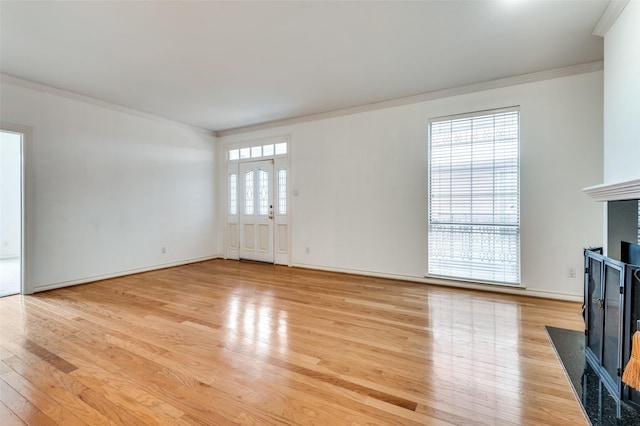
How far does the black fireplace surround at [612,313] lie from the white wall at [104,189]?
19.1 ft

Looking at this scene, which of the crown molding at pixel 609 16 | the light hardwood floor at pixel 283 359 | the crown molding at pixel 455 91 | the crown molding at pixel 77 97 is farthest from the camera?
the crown molding at pixel 77 97

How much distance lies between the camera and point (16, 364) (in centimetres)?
208

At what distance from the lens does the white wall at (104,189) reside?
12.8ft

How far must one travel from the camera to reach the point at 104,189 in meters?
4.58

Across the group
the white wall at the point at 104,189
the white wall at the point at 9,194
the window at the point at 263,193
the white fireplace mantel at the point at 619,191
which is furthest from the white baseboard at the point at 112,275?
the white fireplace mantel at the point at 619,191

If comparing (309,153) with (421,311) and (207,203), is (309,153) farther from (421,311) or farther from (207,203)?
(421,311)

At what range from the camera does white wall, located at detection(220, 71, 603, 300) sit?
11.3 feet

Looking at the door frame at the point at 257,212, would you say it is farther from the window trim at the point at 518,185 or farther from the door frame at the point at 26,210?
the door frame at the point at 26,210

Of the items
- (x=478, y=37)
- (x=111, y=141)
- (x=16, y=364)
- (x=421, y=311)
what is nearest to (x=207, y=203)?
(x=111, y=141)

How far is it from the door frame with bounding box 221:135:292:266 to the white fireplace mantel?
4.27 metres

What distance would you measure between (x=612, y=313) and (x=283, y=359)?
7.05 ft

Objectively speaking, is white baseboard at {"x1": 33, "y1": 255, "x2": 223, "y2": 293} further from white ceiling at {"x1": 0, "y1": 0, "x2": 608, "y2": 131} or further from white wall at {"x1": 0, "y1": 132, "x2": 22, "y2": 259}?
white wall at {"x1": 0, "y1": 132, "x2": 22, "y2": 259}

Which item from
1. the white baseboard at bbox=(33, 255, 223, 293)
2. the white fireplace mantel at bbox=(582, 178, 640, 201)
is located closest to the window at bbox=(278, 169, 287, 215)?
the white baseboard at bbox=(33, 255, 223, 293)

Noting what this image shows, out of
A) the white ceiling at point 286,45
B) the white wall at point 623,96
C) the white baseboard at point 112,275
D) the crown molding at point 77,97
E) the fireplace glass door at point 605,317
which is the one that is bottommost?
the white baseboard at point 112,275
